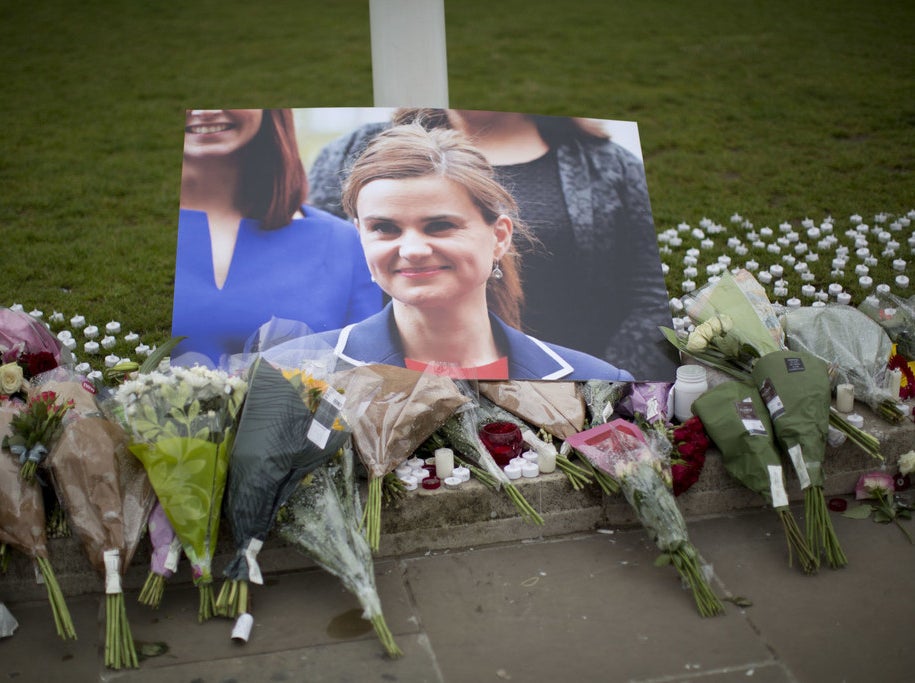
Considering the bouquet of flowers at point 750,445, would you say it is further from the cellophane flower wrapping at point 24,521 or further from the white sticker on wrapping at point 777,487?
the cellophane flower wrapping at point 24,521

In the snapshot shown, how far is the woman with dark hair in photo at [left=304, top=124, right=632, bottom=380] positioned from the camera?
4277mm

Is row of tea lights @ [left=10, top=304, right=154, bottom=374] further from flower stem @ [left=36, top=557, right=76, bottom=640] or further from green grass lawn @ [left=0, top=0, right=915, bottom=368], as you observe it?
flower stem @ [left=36, top=557, right=76, bottom=640]

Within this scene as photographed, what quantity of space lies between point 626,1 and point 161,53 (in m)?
5.19

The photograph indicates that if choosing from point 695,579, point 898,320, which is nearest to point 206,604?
point 695,579

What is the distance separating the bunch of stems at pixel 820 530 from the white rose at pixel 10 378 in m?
2.82

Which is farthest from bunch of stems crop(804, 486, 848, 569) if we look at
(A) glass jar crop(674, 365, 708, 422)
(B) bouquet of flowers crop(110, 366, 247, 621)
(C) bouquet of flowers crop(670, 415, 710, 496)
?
(B) bouquet of flowers crop(110, 366, 247, 621)

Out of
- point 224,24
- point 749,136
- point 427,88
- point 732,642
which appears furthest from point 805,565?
point 224,24

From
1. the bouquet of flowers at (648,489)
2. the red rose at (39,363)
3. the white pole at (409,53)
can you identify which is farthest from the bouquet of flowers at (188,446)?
the white pole at (409,53)

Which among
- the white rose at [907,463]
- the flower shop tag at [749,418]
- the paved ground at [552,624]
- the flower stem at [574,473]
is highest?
the flower shop tag at [749,418]

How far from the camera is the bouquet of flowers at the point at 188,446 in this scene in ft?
11.0

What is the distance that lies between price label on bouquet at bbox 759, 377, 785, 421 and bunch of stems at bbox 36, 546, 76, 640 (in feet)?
8.02

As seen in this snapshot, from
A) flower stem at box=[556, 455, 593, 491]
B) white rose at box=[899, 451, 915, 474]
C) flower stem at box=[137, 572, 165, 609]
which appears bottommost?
flower stem at box=[137, 572, 165, 609]

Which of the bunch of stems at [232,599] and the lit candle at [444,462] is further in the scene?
the lit candle at [444,462]

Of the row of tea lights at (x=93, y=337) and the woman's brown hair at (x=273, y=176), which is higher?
the woman's brown hair at (x=273, y=176)
